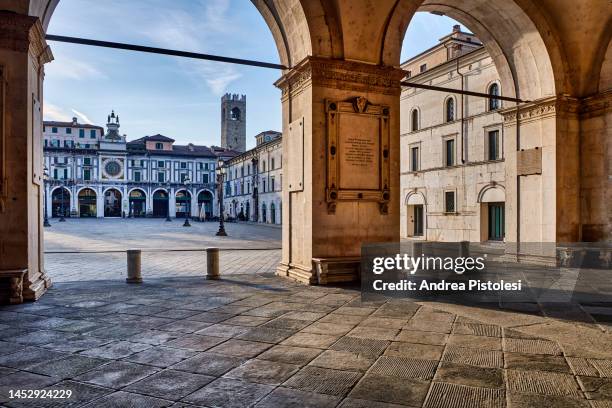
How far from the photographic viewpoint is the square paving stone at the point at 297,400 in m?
3.41

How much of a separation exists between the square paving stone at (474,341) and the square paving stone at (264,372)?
2040 mm

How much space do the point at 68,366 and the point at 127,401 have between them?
1197 millimetres

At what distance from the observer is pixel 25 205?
24.1 feet

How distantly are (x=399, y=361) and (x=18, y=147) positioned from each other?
7047 millimetres

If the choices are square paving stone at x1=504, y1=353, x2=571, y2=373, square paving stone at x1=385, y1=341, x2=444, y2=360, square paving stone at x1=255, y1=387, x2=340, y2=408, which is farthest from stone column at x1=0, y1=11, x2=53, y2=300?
square paving stone at x1=504, y1=353, x2=571, y2=373

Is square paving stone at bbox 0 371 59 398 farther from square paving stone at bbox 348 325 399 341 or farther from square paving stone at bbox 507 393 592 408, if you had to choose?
square paving stone at bbox 507 393 592 408

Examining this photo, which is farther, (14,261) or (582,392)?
(14,261)

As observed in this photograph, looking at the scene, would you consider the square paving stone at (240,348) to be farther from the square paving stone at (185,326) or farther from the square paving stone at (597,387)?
the square paving stone at (597,387)

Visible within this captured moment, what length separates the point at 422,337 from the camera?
5230mm

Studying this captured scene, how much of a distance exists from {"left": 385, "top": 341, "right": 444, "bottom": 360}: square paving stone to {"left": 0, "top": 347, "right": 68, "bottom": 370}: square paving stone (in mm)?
3544

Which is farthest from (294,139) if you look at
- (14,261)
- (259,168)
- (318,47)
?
(259,168)

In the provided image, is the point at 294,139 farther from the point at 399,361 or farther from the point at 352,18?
the point at 399,361

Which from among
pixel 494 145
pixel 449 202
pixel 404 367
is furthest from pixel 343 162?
pixel 449 202

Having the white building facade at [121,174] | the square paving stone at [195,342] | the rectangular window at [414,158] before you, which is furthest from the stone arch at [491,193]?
the white building facade at [121,174]
